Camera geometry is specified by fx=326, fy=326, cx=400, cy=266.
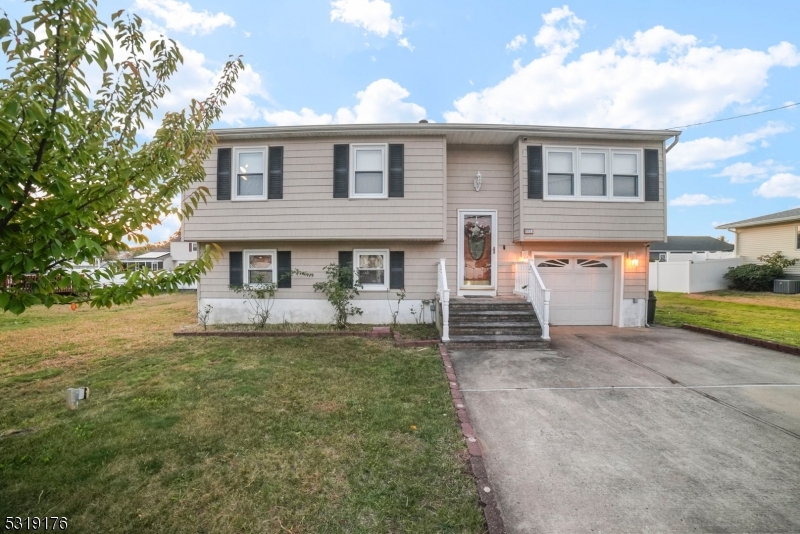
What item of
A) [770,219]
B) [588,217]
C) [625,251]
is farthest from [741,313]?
[770,219]

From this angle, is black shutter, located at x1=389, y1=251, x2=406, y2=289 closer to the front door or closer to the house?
the house

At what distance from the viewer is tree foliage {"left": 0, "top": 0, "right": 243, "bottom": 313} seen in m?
1.68

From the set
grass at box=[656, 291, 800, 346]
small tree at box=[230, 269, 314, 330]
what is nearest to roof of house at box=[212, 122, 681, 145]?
small tree at box=[230, 269, 314, 330]

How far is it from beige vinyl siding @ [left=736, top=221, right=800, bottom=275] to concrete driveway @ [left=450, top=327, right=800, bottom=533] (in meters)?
17.7

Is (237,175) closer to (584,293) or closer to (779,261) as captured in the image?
(584,293)

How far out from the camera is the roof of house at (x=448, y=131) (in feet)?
26.8

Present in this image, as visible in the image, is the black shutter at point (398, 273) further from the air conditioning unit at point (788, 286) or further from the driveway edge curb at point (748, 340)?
the air conditioning unit at point (788, 286)

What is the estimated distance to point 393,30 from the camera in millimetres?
12789

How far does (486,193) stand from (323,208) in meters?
4.44

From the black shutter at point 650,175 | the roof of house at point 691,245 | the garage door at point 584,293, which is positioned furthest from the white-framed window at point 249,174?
the roof of house at point 691,245

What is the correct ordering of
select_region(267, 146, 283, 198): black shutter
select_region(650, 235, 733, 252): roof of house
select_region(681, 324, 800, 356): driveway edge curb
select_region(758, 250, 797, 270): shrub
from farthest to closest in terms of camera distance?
select_region(650, 235, 733, 252): roof of house
select_region(758, 250, 797, 270): shrub
select_region(267, 146, 283, 198): black shutter
select_region(681, 324, 800, 356): driveway edge curb

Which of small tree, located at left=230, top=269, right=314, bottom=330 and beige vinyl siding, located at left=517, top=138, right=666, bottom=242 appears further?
small tree, located at left=230, top=269, right=314, bottom=330

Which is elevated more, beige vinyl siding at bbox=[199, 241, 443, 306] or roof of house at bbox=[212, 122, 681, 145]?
roof of house at bbox=[212, 122, 681, 145]

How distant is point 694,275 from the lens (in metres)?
17.3
